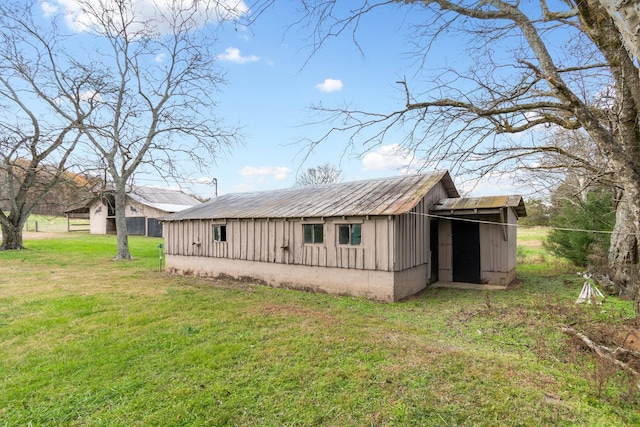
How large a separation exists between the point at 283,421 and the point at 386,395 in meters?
1.17

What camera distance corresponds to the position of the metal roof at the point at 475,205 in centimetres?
978

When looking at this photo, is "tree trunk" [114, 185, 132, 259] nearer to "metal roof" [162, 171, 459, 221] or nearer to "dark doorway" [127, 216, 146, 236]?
"metal roof" [162, 171, 459, 221]

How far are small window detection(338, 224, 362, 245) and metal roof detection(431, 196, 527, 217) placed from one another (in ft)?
9.54

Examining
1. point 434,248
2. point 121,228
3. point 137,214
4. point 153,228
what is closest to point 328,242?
point 434,248

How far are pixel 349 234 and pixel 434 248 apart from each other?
12.3ft

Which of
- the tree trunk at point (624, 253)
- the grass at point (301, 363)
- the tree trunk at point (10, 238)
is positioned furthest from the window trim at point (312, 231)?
the tree trunk at point (10, 238)

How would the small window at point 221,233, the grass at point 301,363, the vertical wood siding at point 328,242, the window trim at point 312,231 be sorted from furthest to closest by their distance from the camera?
the small window at point 221,233 < the window trim at point 312,231 < the vertical wood siding at point 328,242 < the grass at point 301,363

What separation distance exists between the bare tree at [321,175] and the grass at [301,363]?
1405 inches

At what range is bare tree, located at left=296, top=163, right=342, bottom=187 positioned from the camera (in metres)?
43.9

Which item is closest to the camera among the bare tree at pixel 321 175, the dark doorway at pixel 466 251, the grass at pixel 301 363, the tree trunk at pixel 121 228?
the grass at pixel 301 363

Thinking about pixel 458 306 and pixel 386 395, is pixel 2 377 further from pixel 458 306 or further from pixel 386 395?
pixel 458 306

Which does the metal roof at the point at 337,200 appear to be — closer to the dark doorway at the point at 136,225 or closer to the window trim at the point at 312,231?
the window trim at the point at 312,231

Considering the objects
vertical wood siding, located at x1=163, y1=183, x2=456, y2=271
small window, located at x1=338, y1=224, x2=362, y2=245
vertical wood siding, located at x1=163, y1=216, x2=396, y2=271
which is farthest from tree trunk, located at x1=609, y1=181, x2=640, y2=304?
small window, located at x1=338, y1=224, x2=362, y2=245

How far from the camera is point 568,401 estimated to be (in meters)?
3.58
